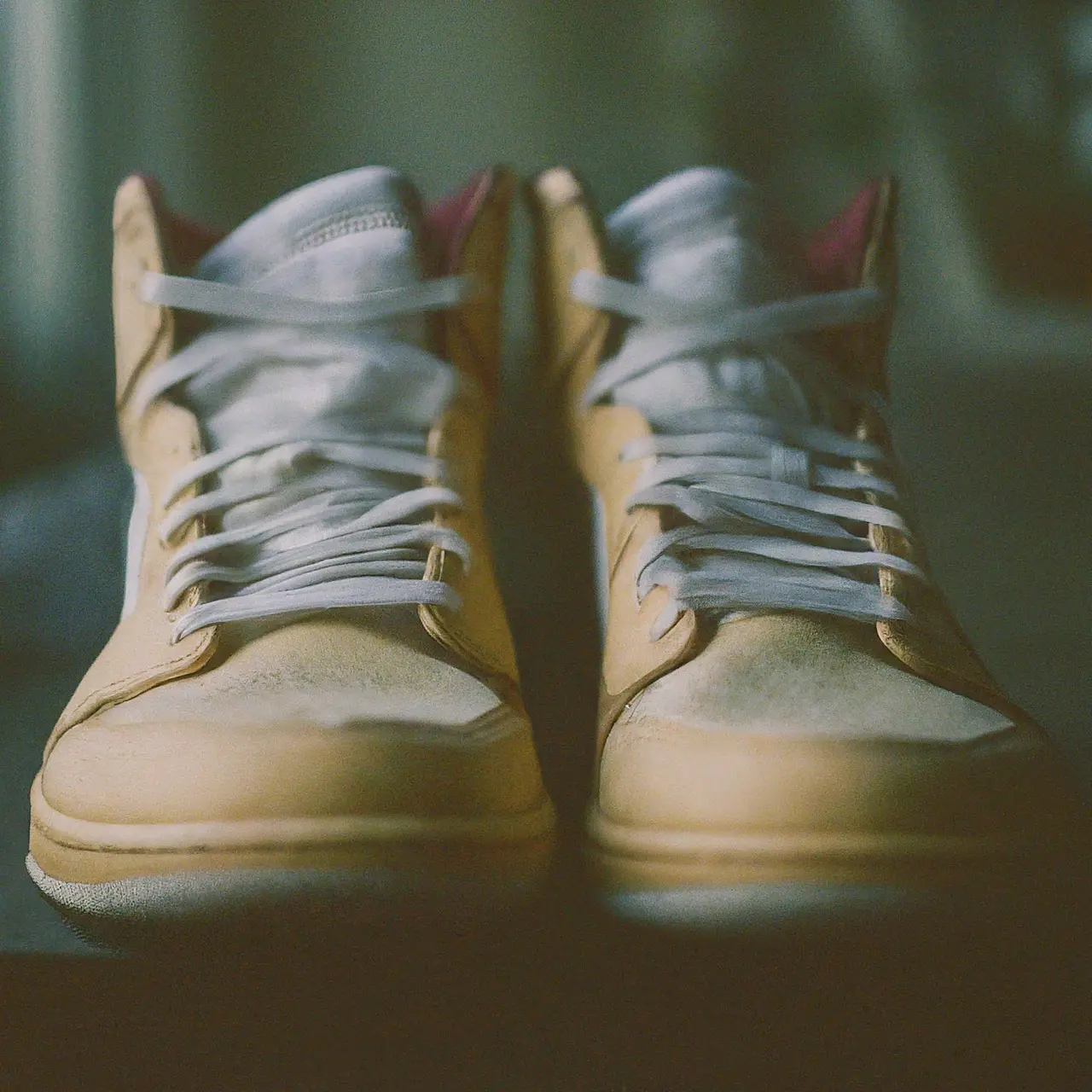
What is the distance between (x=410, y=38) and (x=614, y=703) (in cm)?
60

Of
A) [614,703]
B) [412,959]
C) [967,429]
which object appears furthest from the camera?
[967,429]

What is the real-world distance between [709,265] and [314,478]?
26 cm

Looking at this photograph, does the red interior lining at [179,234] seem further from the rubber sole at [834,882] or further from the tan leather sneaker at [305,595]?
the rubber sole at [834,882]

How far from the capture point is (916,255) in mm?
835

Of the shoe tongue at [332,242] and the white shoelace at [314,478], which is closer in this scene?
the white shoelace at [314,478]

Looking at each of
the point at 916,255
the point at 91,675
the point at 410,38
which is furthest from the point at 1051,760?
the point at 410,38

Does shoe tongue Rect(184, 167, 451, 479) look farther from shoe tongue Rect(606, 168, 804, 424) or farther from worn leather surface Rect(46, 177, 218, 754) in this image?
shoe tongue Rect(606, 168, 804, 424)

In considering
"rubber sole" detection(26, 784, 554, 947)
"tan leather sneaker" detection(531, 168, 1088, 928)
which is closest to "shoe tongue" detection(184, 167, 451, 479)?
"tan leather sneaker" detection(531, 168, 1088, 928)

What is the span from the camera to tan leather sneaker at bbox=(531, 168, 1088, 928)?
15.2 inches

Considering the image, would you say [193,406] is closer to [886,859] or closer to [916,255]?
[886,859]

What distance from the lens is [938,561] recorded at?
716 millimetres

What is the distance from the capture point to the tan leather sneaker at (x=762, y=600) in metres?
0.39

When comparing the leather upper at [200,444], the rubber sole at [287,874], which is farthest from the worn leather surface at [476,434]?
the rubber sole at [287,874]

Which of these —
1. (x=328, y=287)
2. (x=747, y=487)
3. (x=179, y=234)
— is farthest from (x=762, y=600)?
(x=179, y=234)
